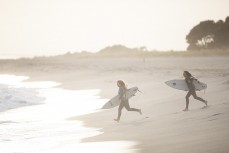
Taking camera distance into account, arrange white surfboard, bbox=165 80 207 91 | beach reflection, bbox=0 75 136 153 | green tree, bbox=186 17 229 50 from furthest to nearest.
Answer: green tree, bbox=186 17 229 50 < white surfboard, bbox=165 80 207 91 < beach reflection, bbox=0 75 136 153

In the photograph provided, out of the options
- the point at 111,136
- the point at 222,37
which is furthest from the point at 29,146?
the point at 222,37

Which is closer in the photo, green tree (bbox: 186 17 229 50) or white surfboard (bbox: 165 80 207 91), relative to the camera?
white surfboard (bbox: 165 80 207 91)

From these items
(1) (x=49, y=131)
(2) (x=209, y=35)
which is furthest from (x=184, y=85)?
(2) (x=209, y=35)

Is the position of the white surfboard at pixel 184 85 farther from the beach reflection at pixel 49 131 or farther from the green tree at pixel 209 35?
the green tree at pixel 209 35

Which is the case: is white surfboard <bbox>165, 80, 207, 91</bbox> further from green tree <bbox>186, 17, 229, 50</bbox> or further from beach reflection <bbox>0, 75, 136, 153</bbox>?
green tree <bbox>186, 17, 229, 50</bbox>

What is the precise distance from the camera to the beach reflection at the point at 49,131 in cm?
1094

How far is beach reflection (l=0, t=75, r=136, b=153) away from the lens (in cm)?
1094

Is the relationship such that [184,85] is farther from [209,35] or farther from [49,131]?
[209,35]

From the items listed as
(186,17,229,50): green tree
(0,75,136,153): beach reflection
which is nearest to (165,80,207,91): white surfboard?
(0,75,136,153): beach reflection

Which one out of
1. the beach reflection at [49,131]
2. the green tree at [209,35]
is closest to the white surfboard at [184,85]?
the beach reflection at [49,131]

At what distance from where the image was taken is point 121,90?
15.9 metres

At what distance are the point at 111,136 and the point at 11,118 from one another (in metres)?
6.62

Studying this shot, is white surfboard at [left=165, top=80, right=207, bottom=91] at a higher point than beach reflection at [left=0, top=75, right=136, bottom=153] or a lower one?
higher

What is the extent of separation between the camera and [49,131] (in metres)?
14.0
